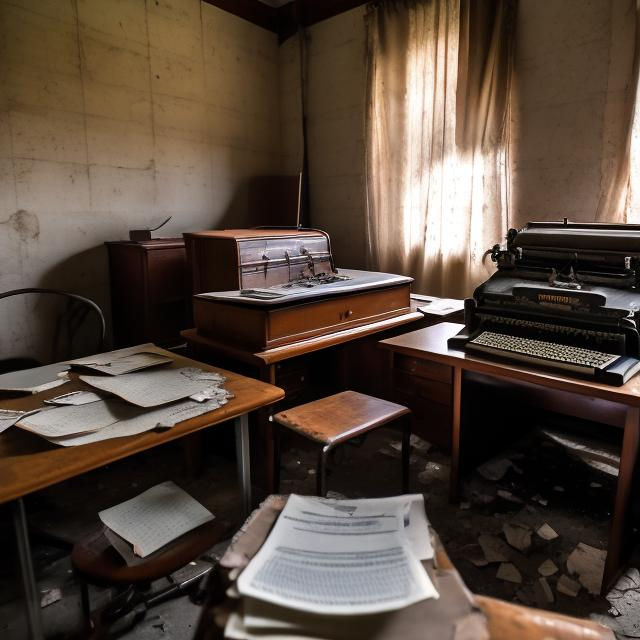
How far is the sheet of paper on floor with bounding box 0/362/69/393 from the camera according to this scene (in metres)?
1.63

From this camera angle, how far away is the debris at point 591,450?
2.67m

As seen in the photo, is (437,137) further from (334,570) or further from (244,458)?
(334,570)

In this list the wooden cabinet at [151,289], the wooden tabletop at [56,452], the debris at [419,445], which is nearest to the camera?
the wooden tabletop at [56,452]

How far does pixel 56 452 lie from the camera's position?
47.6 inches

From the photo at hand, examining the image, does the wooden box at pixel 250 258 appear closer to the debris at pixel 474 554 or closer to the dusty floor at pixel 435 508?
the dusty floor at pixel 435 508

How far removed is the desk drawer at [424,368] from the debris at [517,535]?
680 millimetres

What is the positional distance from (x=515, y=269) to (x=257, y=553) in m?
1.82

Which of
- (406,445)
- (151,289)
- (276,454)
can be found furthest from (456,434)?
(151,289)

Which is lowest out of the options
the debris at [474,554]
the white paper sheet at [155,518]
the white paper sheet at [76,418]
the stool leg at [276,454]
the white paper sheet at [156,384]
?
the debris at [474,554]

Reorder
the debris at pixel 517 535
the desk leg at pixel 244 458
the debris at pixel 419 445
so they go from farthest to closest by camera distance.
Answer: the debris at pixel 419 445
the debris at pixel 517 535
the desk leg at pixel 244 458

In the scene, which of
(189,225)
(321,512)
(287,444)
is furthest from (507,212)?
(321,512)

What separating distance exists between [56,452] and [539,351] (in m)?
1.62

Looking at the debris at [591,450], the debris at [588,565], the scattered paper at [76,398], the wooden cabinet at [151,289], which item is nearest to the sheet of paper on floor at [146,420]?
the scattered paper at [76,398]

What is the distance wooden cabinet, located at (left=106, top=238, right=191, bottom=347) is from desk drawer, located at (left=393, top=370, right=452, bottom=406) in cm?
150
